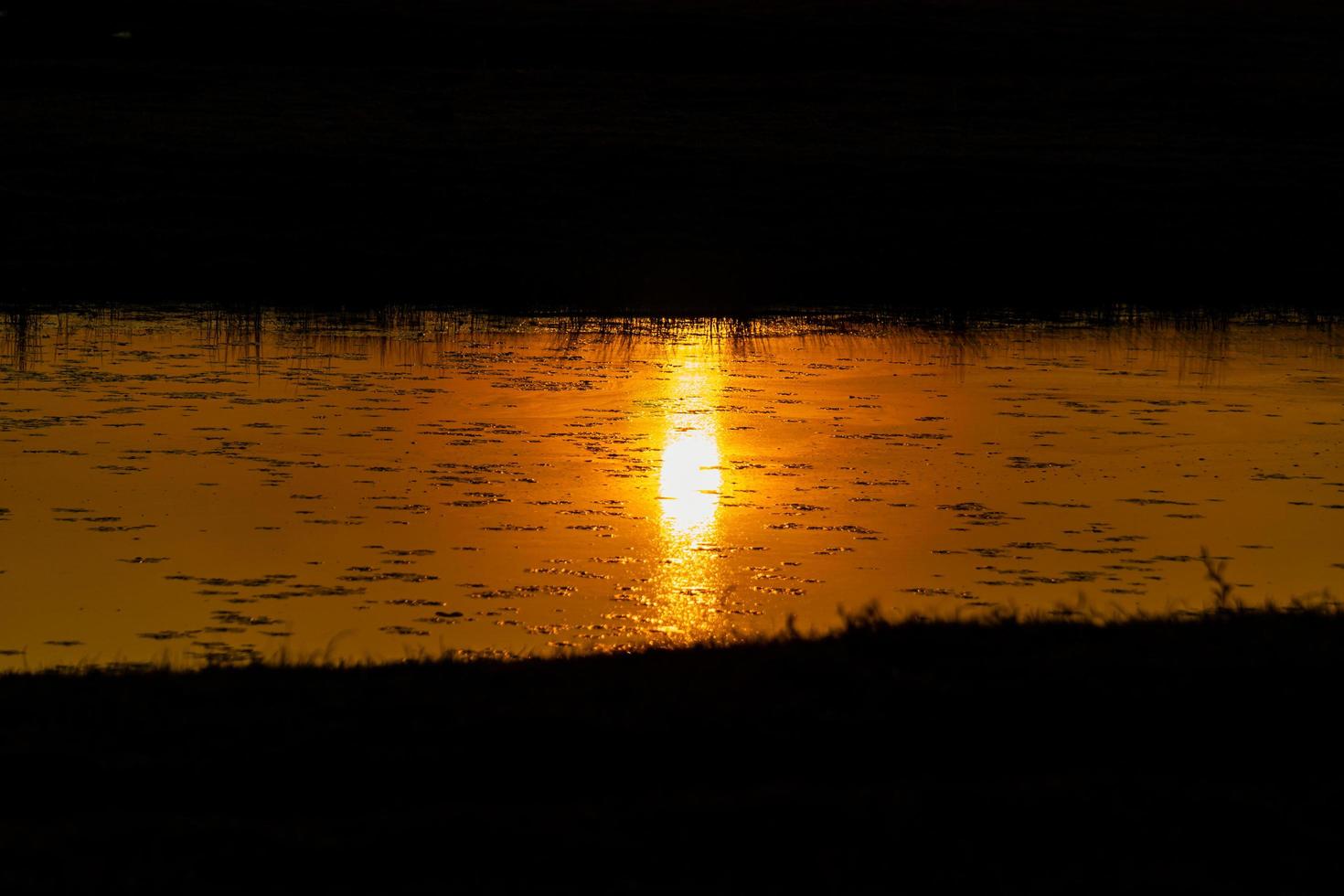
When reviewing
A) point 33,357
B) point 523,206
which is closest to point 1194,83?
point 523,206

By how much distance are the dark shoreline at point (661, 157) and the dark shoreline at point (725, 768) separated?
656 inches

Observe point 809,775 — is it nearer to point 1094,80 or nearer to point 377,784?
point 377,784

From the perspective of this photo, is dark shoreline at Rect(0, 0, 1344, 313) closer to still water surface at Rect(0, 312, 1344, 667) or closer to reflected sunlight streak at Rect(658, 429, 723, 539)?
still water surface at Rect(0, 312, 1344, 667)

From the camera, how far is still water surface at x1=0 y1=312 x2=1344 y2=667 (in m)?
9.06

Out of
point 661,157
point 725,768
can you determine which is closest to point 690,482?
point 725,768

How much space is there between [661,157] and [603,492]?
89.3ft

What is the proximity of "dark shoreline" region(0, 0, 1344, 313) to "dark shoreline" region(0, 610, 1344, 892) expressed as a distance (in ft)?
54.6

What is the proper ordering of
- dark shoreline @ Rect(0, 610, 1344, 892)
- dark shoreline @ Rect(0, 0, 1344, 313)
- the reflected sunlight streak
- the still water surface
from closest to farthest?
dark shoreline @ Rect(0, 610, 1344, 892), the still water surface, the reflected sunlight streak, dark shoreline @ Rect(0, 0, 1344, 313)

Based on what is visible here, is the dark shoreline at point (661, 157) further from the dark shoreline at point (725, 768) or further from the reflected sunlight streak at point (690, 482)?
the dark shoreline at point (725, 768)

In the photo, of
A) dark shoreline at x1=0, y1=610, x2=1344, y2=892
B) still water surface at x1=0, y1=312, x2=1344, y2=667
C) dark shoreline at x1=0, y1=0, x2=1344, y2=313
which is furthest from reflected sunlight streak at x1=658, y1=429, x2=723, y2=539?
dark shoreline at x1=0, y1=0, x2=1344, y2=313

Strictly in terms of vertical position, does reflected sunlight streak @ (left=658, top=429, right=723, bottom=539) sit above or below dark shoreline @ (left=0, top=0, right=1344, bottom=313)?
below

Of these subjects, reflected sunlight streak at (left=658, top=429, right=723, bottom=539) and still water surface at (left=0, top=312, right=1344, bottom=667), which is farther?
reflected sunlight streak at (left=658, top=429, right=723, bottom=539)

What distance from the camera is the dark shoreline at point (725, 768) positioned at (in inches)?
201

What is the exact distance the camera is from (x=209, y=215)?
3053 cm
